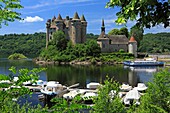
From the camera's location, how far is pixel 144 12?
358 cm

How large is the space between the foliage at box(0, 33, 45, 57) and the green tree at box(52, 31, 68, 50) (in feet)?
175

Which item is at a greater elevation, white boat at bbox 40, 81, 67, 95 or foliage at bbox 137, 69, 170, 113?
foliage at bbox 137, 69, 170, 113

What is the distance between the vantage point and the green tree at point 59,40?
84938 mm

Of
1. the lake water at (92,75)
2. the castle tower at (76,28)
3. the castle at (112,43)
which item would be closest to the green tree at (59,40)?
the castle tower at (76,28)

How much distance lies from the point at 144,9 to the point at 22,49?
145m

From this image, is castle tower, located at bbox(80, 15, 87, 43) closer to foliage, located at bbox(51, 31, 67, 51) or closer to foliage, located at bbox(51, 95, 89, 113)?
foliage, located at bbox(51, 31, 67, 51)

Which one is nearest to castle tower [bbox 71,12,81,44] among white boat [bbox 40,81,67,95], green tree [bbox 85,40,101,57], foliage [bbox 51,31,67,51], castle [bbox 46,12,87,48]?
castle [bbox 46,12,87,48]

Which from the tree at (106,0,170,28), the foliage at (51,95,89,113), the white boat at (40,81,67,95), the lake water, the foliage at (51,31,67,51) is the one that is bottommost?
the lake water

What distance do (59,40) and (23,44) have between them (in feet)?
256

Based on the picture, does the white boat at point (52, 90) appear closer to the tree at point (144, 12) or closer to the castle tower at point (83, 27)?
the tree at point (144, 12)

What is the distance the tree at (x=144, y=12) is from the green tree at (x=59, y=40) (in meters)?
81.5

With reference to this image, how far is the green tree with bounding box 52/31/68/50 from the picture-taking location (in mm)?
Answer: 84938

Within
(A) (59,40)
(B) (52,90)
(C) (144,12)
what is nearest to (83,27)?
(A) (59,40)

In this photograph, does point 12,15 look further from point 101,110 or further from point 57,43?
point 57,43
